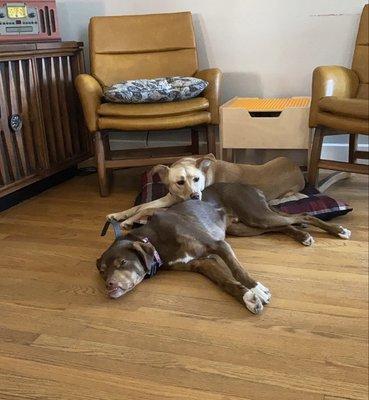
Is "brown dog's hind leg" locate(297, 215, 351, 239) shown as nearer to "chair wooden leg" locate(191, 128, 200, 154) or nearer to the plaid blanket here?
the plaid blanket

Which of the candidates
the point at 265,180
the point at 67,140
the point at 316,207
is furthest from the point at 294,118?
the point at 67,140

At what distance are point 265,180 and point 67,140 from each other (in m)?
1.31

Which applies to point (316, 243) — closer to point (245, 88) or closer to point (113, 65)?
point (245, 88)

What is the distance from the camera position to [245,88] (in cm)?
312

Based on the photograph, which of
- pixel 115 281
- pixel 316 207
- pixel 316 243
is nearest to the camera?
pixel 115 281

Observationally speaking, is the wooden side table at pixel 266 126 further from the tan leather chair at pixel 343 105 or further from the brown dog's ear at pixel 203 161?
the brown dog's ear at pixel 203 161

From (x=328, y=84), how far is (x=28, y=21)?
1661 mm

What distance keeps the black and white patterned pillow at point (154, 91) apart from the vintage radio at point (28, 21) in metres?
0.56

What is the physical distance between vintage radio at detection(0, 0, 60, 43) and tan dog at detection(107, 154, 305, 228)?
1.14 meters

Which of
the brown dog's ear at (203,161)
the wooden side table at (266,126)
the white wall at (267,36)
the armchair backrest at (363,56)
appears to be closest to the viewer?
the brown dog's ear at (203,161)

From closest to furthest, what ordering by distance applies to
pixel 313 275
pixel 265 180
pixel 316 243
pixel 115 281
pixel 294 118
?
pixel 115 281 → pixel 313 275 → pixel 316 243 → pixel 265 180 → pixel 294 118

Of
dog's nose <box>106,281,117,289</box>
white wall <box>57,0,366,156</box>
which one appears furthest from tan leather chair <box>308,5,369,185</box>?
dog's nose <box>106,281,117,289</box>

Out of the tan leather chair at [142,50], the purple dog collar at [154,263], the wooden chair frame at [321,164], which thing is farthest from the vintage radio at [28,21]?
the wooden chair frame at [321,164]

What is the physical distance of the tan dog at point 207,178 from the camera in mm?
2166
